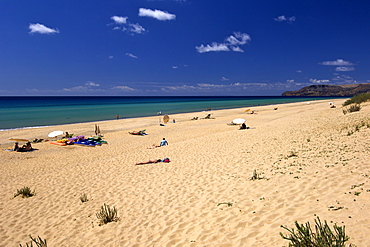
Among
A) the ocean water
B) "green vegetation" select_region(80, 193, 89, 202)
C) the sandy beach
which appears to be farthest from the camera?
Answer: the ocean water

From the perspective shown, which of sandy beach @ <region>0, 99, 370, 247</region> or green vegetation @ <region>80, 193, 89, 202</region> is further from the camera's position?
green vegetation @ <region>80, 193, 89, 202</region>

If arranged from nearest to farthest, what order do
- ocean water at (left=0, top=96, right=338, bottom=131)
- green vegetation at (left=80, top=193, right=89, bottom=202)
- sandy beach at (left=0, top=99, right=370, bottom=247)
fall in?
sandy beach at (left=0, top=99, right=370, bottom=247) < green vegetation at (left=80, top=193, right=89, bottom=202) < ocean water at (left=0, top=96, right=338, bottom=131)

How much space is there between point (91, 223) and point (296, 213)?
504 centimetres

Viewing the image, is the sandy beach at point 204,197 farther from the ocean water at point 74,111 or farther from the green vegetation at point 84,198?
the ocean water at point 74,111

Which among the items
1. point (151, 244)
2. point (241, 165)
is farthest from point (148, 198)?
point (241, 165)

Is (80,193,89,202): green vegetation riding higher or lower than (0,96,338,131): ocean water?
lower

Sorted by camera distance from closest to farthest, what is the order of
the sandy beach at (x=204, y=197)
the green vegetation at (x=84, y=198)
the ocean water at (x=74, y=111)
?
the sandy beach at (x=204, y=197)
the green vegetation at (x=84, y=198)
the ocean water at (x=74, y=111)

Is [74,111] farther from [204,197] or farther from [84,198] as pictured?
[204,197]

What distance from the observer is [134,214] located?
20.3 feet

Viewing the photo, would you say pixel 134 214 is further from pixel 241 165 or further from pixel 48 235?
pixel 241 165

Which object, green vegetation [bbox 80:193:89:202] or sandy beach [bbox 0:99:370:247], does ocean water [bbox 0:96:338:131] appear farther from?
green vegetation [bbox 80:193:89:202]

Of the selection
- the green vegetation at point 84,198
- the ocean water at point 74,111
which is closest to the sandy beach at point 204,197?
the green vegetation at point 84,198

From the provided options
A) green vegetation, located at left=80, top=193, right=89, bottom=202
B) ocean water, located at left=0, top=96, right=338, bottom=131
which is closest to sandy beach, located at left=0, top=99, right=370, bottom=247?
green vegetation, located at left=80, top=193, right=89, bottom=202

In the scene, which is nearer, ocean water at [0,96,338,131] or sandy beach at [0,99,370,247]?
sandy beach at [0,99,370,247]
